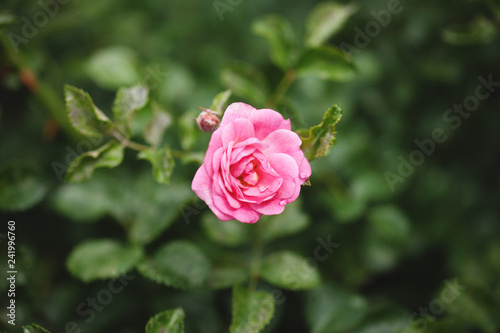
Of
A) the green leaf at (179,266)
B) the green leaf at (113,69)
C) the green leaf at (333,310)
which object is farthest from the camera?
the green leaf at (113,69)

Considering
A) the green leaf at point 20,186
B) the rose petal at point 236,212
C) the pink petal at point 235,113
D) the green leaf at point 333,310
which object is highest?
the pink petal at point 235,113

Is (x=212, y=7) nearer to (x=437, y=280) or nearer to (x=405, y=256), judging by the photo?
(x=405, y=256)

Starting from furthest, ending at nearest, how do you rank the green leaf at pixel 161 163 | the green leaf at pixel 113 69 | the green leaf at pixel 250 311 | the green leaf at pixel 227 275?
the green leaf at pixel 113 69 < the green leaf at pixel 227 275 < the green leaf at pixel 250 311 < the green leaf at pixel 161 163

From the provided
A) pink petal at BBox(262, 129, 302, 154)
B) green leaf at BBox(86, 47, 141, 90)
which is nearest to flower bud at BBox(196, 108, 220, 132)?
pink petal at BBox(262, 129, 302, 154)

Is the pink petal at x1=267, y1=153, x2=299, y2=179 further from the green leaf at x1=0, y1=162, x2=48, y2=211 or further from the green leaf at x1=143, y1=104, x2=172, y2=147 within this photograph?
the green leaf at x1=0, y1=162, x2=48, y2=211

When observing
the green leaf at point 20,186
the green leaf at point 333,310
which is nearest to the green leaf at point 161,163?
the green leaf at point 20,186

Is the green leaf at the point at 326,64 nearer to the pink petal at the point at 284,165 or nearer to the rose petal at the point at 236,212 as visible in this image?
Result: the pink petal at the point at 284,165
